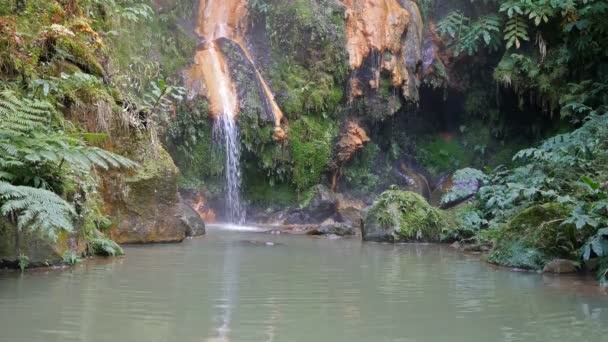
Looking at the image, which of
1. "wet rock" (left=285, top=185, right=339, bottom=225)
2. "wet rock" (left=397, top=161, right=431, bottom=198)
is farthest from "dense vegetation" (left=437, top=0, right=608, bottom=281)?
"wet rock" (left=285, top=185, right=339, bottom=225)

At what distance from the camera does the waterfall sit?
1473 centimetres

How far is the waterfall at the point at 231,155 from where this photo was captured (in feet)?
48.3

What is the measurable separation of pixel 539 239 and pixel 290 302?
3.98 metres

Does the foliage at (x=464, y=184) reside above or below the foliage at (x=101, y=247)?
above

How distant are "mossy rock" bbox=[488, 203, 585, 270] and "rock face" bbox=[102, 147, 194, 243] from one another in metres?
4.92

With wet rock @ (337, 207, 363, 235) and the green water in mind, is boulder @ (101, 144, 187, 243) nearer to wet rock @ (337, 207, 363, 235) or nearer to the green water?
the green water

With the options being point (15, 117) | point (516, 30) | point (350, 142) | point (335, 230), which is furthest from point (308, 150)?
point (15, 117)

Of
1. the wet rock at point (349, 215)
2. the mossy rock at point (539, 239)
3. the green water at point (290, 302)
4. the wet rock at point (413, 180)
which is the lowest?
the green water at point (290, 302)

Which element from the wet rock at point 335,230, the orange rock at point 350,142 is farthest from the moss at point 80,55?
the orange rock at point 350,142

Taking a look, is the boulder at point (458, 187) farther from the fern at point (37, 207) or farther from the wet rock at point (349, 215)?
the fern at point (37, 207)

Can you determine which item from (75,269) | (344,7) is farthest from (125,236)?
→ (344,7)

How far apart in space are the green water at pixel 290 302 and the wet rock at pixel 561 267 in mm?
289

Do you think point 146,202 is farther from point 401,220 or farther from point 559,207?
point 559,207

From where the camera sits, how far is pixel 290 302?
16.2 feet
